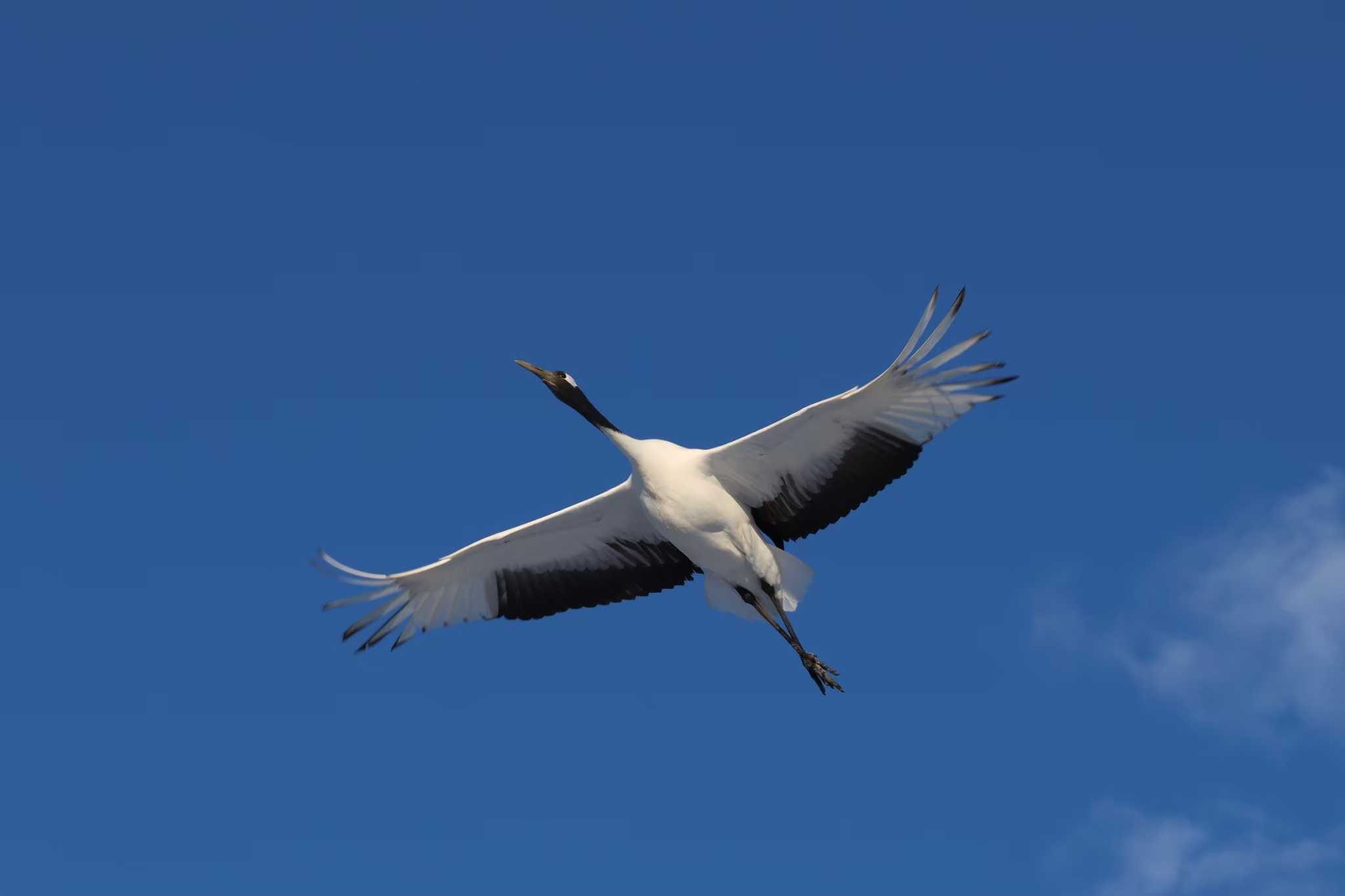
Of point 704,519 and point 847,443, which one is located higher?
point 847,443

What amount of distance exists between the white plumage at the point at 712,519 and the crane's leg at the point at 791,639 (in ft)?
0.06

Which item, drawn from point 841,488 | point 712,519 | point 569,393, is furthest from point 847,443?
point 569,393

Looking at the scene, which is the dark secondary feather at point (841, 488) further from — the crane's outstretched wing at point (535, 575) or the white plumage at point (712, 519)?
the crane's outstretched wing at point (535, 575)

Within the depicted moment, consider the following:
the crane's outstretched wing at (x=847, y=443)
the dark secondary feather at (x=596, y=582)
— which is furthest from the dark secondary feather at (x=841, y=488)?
the dark secondary feather at (x=596, y=582)

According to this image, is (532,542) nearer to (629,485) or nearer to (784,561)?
(629,485)

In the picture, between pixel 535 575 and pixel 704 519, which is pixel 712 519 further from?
pixel 535 575

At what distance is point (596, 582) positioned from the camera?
67.7 feet

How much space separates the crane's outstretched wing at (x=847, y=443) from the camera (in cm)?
1772

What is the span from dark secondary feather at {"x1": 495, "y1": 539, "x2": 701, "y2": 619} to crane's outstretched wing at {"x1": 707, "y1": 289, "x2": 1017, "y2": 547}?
4.92ft

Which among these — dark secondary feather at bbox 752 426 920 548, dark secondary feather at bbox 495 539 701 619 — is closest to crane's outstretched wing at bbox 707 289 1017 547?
dark secondary feather at bbox 752 426 920 548

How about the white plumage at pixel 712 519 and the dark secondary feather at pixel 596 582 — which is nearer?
the white plumage at pixel 712 519

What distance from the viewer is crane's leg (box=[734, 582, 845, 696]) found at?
19.4m

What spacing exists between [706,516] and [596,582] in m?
2.43

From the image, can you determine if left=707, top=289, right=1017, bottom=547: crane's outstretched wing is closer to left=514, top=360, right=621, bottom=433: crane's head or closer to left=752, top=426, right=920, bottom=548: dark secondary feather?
left=752, top=426, right=920, bottom=548: dark secondary feather
